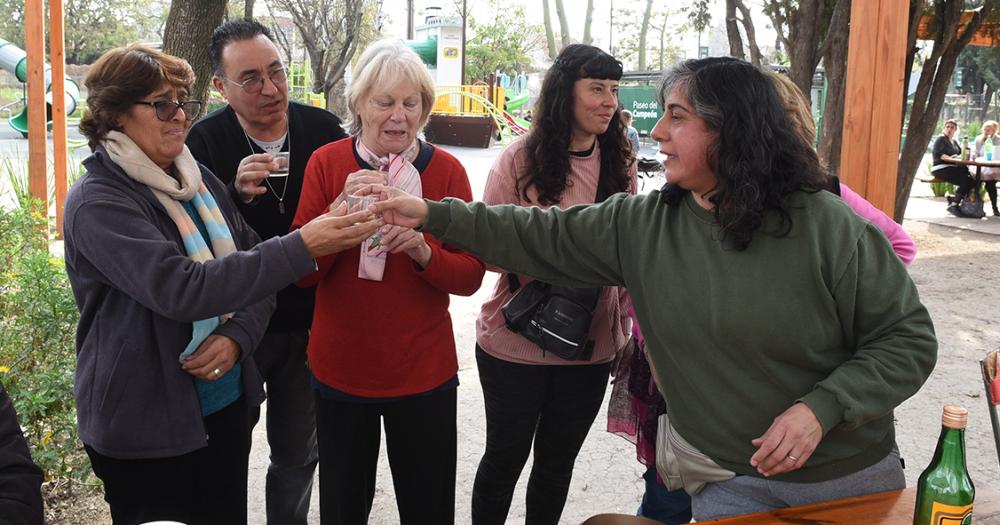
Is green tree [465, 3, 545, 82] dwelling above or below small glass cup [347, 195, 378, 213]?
above

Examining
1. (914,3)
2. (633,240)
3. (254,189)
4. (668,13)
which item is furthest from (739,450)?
(668,13)

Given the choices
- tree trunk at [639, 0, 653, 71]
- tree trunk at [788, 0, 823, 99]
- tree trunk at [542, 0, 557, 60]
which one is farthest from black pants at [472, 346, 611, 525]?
tree trunk at [639, 0, 653, 71]

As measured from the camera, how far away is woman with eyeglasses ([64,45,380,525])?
2256 millimetres

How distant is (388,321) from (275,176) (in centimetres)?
70

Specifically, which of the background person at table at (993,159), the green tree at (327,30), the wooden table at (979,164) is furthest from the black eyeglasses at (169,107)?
the background person at table at (993,159)

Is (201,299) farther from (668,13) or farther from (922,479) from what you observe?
(668,13)

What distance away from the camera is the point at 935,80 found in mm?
8695

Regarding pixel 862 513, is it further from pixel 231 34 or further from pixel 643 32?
pixel 643 32

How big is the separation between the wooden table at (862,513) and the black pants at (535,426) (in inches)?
53.0

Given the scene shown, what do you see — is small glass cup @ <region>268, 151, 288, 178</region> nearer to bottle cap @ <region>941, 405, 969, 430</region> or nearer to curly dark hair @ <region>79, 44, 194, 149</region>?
curly dark hair @ <region>79, 44, 194, 149</region>

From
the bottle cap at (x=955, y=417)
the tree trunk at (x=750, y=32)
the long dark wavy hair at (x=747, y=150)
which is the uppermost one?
the tree trunk at (x=750, y=32)

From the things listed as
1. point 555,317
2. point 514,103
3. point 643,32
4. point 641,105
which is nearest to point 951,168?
point 641,105

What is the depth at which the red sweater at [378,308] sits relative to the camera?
8.92ft

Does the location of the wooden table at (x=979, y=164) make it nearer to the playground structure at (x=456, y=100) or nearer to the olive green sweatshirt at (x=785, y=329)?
the olive green sweatshirt at (x=785, y=329)
